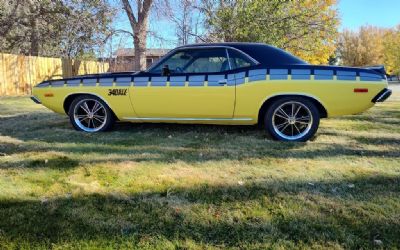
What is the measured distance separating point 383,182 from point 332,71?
1.97 meters

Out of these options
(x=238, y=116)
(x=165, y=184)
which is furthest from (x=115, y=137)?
(x=165, y=184)

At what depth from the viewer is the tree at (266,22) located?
14.3m

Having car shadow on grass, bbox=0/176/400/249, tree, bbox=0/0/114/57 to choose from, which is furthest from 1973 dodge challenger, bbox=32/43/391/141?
tree, bbox=0/0/114/57

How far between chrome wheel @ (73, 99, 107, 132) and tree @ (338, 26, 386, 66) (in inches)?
2114

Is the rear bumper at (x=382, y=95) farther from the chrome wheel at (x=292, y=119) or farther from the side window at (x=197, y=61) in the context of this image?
the side window at (x=197, y=61)

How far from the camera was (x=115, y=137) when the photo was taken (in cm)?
575

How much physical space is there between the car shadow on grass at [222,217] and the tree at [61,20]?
50.1 ft

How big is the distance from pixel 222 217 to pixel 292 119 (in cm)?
290

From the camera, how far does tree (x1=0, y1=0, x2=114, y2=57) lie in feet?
61.2

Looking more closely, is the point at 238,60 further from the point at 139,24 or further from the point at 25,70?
the point at 25,70

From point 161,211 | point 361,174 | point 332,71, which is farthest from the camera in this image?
point 332,71

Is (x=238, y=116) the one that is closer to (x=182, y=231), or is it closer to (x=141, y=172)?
(x=141, y=172)

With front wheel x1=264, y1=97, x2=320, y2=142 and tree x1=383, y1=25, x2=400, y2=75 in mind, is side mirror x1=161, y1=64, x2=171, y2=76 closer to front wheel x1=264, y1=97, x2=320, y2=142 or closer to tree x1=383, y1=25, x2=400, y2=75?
front wheel x1=264, y1=97, x2=320, y2=142

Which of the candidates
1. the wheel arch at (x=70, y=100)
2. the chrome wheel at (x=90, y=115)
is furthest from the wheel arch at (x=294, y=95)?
the chrome wheel at (x=90, y=115)
